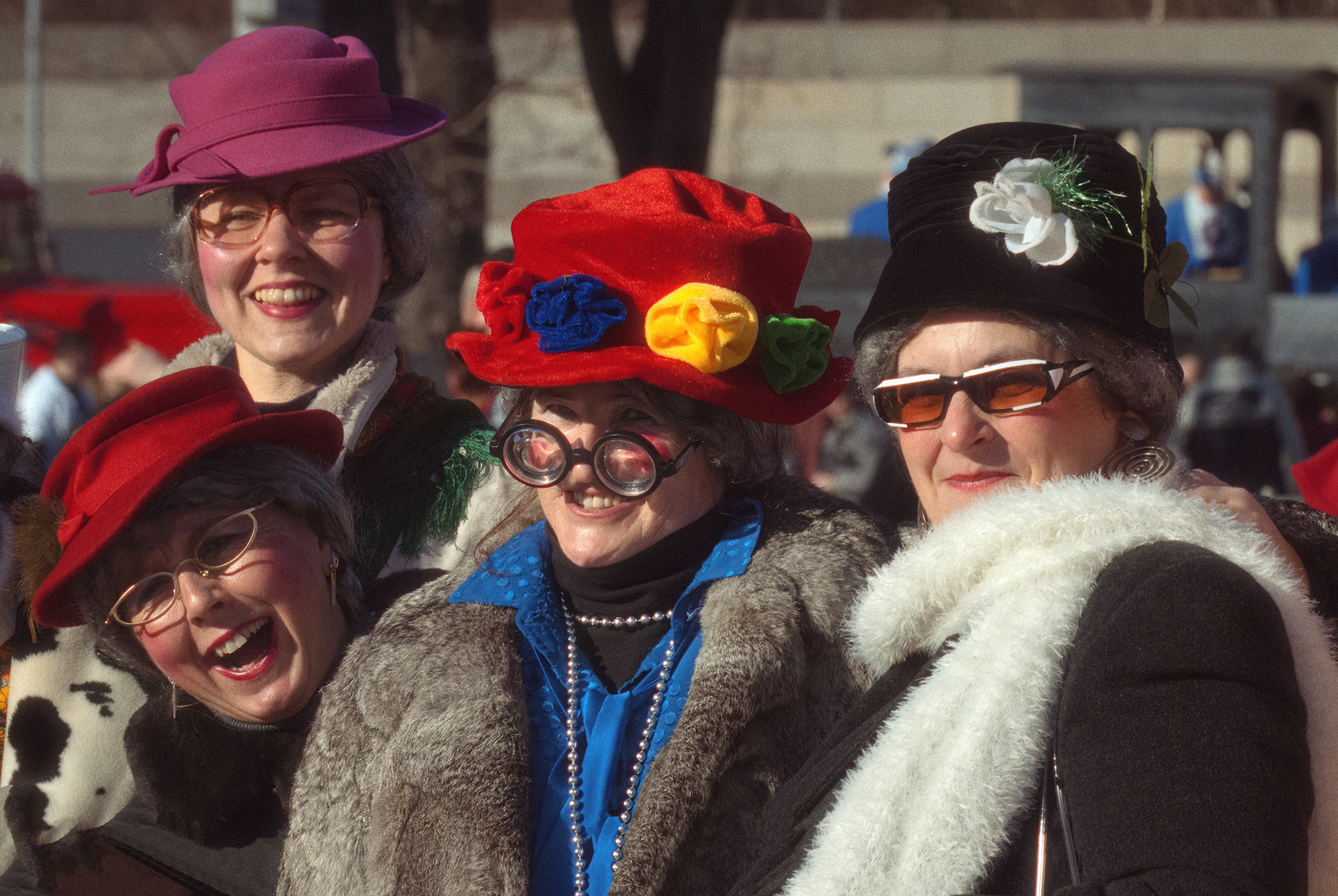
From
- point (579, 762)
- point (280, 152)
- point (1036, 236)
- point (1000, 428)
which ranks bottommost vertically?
point (579, 762)

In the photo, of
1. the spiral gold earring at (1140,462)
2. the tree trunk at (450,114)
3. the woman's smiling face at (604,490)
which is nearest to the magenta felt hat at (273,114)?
the woman's smiling face at (604,490)

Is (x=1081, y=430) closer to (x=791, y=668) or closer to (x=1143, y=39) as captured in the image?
(x=791, y=668)

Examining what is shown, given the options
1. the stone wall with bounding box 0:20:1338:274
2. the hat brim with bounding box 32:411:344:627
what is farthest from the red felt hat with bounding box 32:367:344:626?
the stone wall with bounding box 0:20:1338:274

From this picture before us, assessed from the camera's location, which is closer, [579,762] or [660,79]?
[579,762]

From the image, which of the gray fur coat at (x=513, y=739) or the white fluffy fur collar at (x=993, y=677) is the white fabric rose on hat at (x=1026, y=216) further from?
the gray fur coat at (x=513, y=739)

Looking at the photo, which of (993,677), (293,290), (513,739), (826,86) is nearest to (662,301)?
(513,739)

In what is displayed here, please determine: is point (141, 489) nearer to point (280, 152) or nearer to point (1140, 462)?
point (280, 152)

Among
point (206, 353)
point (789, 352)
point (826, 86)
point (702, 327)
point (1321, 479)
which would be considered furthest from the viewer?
point (826, 86)

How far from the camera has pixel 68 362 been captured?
9336mm

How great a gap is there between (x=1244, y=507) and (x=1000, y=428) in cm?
39

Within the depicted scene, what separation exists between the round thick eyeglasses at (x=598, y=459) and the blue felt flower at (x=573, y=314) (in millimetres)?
143

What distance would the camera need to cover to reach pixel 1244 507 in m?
2.06

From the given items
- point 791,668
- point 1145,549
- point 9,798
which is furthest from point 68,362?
point 1145,549

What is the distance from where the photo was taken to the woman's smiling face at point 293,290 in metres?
2.88
